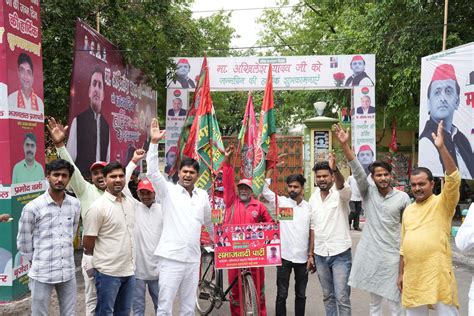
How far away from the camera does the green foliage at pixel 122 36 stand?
28.3 feet

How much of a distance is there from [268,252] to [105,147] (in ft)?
18.7

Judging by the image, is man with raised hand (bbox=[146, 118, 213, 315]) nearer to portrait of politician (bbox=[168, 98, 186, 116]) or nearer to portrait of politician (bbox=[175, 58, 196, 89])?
portrait of politician (bbox=[175, 58, 196, 89])

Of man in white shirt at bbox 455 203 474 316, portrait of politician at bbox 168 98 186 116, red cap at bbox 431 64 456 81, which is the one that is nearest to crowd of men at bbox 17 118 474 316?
man in white shirt at bbox 455 203 474 316

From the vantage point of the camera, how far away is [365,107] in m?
12.3

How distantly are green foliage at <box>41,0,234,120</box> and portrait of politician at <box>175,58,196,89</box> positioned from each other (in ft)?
0.96

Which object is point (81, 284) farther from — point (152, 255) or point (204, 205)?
point (204, 205)

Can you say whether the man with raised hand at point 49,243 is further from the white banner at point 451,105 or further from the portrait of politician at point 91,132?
the white banner at point 451,105

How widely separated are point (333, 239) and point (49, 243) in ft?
8.13

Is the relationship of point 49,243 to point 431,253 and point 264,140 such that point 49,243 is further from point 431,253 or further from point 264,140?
point 431,253

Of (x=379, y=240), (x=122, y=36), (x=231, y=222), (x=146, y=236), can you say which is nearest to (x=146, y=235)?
(x=146, y=236)

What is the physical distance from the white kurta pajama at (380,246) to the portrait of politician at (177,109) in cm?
884

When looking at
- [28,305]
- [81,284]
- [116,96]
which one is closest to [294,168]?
[116,96]

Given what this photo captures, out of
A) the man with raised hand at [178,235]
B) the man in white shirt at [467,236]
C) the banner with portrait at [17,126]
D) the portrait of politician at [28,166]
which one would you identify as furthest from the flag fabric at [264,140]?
the portrait of politician at [28,166]

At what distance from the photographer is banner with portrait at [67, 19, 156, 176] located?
7.85 metres
